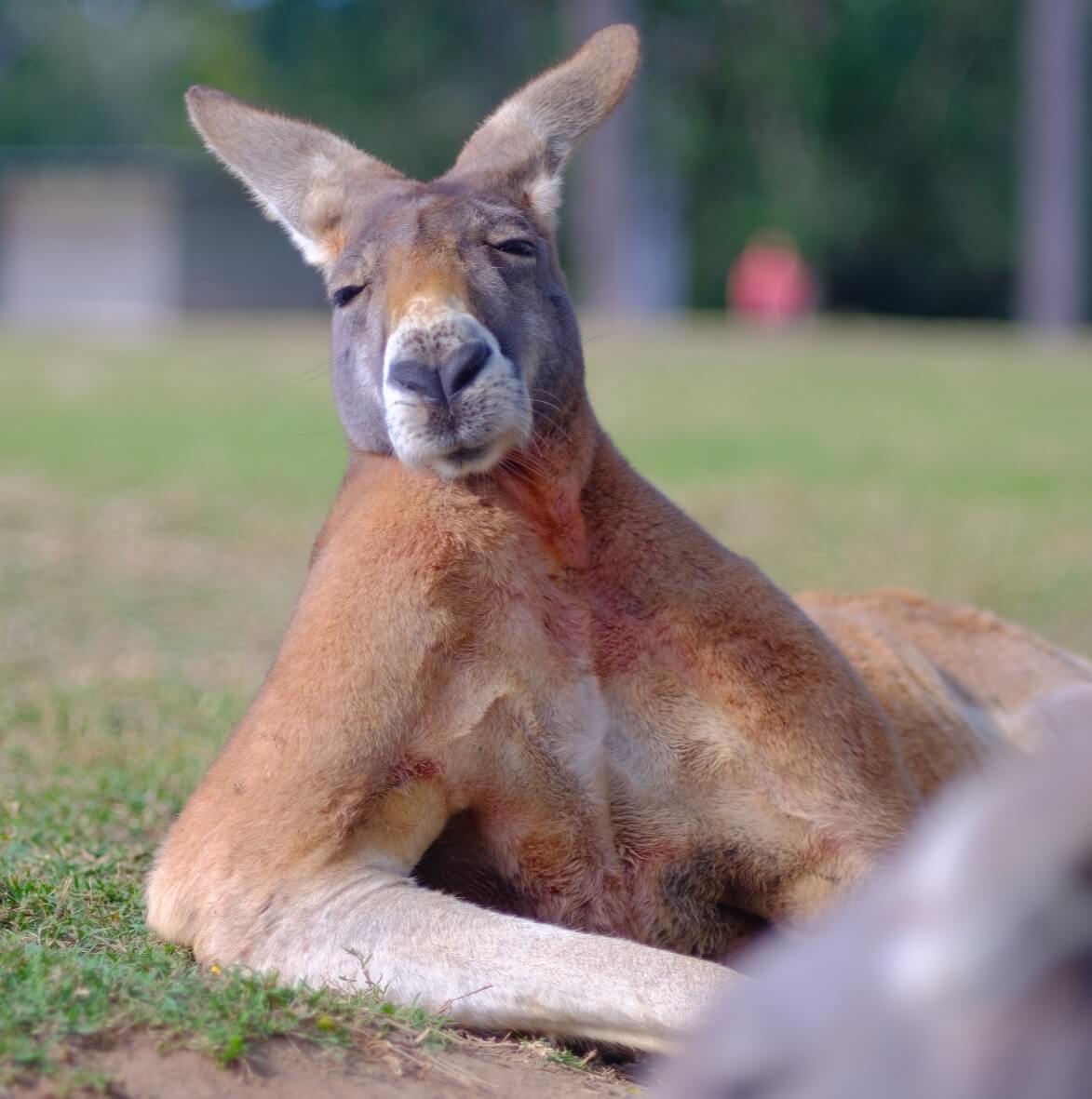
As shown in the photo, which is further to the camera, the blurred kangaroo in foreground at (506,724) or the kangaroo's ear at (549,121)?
the kangaroo's ear at (549,121)

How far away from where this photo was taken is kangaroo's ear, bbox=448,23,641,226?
431 centimetres

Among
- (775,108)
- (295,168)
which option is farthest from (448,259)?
(775,108)

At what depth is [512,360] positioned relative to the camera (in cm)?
374

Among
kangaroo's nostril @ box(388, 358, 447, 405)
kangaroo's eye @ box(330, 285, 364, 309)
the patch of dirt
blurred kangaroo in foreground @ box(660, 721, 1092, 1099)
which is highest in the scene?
kangaroo's eye @ box(330, 285, 364, 309)

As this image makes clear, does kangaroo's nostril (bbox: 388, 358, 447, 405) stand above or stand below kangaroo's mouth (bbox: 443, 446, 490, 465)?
above

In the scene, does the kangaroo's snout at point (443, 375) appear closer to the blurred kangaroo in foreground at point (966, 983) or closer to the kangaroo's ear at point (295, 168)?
the kangaroo's ear at point (295, 168)

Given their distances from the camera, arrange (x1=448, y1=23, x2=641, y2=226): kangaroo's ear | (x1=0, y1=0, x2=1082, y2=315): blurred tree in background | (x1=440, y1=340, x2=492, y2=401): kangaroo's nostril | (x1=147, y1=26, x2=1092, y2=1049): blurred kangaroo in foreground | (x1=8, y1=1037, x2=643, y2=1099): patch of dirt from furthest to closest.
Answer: (x1=0, y1=0, x2=1082, y2=315): blurred tree in background, (x1=448, y1=23, x2=641, y2=226): kangaroo's ear, (x1=440, y1=340, x2=492, y2=401): kangaroo's nostril, (x1=147, y1=26, x2=1092, y2=1049): blurred kangaroo in foreground, (x1=8, y1=1037, x2=643, y2=1099): patch of dirt

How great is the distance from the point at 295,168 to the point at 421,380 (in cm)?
113

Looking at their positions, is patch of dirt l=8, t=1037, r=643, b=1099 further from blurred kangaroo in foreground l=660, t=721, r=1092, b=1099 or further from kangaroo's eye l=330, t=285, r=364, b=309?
kangaroo's eye l=330, t=285, r=364, b=309

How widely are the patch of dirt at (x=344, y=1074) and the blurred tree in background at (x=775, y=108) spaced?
28128 mm

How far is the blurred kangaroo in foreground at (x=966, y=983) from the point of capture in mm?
1569

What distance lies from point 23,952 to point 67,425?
10.6 meters

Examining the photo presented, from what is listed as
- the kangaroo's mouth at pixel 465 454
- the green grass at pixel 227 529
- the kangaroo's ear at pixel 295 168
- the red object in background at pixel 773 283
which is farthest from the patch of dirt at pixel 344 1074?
the red object in background at pixel 773 283

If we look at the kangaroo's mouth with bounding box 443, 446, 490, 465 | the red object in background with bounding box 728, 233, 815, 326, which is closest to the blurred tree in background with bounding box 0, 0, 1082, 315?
the red object in background with bounding box 728, 233, 815, 326
